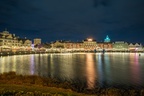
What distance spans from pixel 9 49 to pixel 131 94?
132232 mm

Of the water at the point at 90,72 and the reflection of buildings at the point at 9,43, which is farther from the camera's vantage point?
the reflection of buildings at the point at 9,43

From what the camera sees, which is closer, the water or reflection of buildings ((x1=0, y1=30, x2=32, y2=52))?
the water

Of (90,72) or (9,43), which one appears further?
(9,43)

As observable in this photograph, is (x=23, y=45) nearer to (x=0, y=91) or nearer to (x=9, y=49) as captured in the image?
(x=9, y=49)

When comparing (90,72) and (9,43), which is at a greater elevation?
(9,43)

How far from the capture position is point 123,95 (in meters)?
19.2

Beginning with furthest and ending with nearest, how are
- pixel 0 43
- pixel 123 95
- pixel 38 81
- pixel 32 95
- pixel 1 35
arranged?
pixel 1 35
pixel 0 43
pixel 38 81
pixel 123 95
pixel 32 95

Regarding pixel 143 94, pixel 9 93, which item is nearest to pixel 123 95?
pixel 143 94

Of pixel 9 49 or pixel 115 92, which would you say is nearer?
pixel 115 92

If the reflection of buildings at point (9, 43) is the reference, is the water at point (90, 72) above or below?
below

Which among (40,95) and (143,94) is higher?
(40,95)

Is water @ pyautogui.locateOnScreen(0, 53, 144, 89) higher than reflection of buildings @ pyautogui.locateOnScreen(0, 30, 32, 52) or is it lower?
lower

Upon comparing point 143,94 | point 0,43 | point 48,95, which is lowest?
point 143,94

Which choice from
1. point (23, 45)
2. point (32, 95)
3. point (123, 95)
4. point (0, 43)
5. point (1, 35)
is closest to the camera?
point (32, 95)
